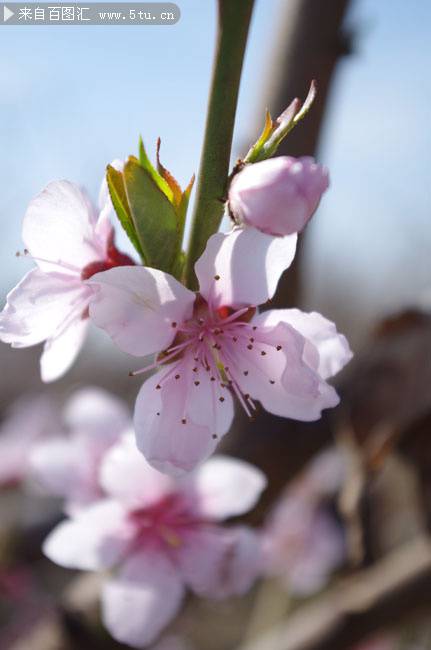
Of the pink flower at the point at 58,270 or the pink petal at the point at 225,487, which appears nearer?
the pink flower at the point at 58,270

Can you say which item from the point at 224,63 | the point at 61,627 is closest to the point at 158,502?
the point at 61,627

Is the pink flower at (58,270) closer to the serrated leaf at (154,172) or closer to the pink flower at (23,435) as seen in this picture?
the serrated leaf at (154,172)

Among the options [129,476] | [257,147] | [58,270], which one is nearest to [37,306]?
[58,270]

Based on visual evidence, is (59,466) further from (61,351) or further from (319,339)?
(319,339)

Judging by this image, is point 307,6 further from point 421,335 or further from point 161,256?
point 161,256

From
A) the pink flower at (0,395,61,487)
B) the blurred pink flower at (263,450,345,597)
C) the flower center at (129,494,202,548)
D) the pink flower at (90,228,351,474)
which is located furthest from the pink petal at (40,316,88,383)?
the blurred pink flower at (263,450,345,597)

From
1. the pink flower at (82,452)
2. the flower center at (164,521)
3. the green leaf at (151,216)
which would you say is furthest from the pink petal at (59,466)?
the green leaf at (151,216)

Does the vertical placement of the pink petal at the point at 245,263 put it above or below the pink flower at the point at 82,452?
above

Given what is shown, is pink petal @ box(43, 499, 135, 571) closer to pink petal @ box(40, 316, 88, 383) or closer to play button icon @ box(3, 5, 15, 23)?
pink petal @ box(40, 316, 88, 383)

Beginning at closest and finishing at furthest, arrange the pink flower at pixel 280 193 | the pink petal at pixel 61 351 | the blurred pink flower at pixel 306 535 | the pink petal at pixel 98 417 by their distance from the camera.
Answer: the pink flower at pixel 280 193 < the pink petal at pixel 61 351 < the pink petal at pixel 98 417 < the blurred pink flower at pixel 306 535
